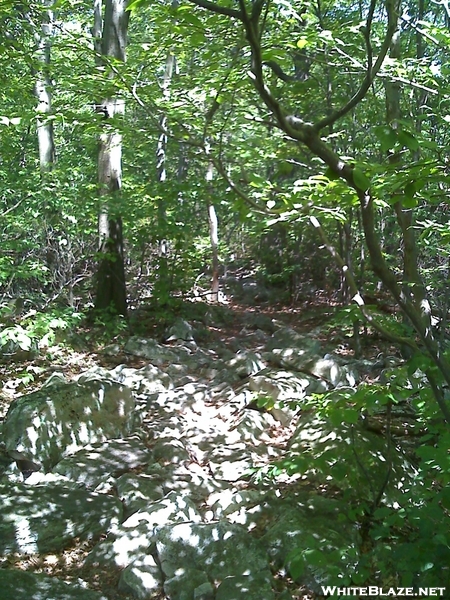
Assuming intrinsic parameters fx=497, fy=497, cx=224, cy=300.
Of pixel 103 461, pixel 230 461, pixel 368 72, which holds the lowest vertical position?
pixel 230 461

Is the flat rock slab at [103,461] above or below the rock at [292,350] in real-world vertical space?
below

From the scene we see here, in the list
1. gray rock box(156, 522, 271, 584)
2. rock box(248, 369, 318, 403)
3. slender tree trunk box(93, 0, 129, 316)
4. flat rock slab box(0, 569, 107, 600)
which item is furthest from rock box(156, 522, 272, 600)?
slender tree trunk box(93, 0, 129, 316)

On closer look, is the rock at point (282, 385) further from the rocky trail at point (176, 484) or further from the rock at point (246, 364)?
the rock at point (246, 364)

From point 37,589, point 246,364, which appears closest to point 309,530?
point 37,589

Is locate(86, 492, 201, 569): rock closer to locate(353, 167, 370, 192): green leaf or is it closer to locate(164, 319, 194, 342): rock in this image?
locate(353, 167, 370, 192): green leaf

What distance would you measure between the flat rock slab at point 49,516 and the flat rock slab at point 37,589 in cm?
58

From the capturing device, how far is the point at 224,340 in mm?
9008

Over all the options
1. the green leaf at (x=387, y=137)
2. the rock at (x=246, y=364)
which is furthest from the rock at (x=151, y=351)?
the green leaf at (x=387, y=137)

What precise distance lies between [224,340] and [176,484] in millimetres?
4956

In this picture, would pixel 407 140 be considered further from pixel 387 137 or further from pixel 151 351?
pixel 151 351

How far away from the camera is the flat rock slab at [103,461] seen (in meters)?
4.12

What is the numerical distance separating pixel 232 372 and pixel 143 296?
3.54 meters

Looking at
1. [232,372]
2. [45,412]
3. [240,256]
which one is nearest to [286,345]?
[232,372]

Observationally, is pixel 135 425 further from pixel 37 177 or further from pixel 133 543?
pixel 37 177
